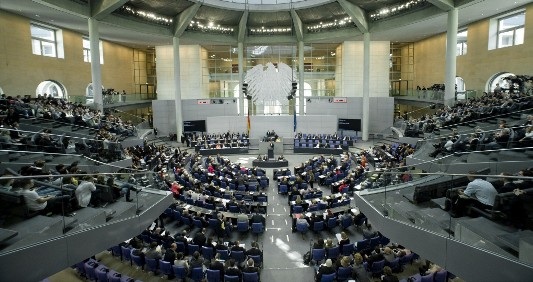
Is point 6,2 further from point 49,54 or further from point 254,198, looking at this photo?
point 254,198

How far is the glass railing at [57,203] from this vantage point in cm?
525

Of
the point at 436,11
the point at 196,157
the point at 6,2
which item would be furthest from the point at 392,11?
the point at 6,2

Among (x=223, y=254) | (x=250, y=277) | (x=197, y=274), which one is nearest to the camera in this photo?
(x=250, y=277)

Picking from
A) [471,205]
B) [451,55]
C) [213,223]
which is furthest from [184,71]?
[471,205]

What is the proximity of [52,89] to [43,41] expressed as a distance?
3594 millimetres

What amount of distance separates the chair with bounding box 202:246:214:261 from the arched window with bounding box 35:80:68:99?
21206 millimetres

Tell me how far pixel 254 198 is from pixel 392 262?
24.2 ft

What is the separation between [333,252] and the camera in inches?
429

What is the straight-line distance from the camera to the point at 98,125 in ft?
57.7

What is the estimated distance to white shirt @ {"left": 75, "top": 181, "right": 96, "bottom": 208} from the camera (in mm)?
6667

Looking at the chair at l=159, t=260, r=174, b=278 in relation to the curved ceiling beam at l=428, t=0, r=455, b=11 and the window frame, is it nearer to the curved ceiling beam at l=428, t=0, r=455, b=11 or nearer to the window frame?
the window frame

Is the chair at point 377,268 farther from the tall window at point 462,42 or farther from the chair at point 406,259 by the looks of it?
the tall window at point 462,42

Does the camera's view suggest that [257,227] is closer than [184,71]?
Yes

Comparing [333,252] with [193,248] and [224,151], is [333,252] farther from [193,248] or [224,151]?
[224,151]
